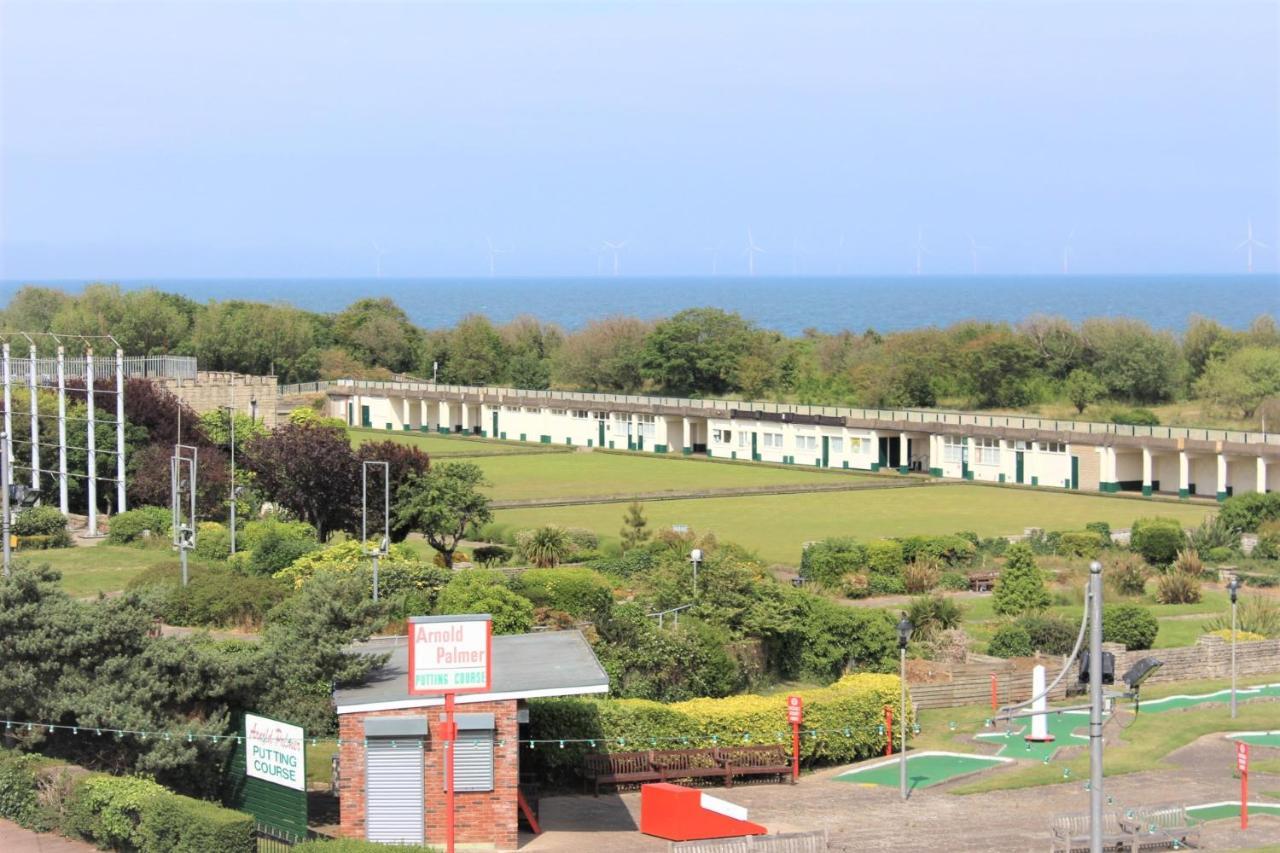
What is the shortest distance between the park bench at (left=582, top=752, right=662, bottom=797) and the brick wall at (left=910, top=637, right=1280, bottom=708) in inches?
291

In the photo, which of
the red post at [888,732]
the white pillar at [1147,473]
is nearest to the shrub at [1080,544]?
the white pillar at [1147,473]

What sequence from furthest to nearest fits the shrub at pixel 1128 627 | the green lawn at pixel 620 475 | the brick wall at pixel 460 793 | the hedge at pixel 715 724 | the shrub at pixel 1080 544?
the green lawn at pixel 620 475, the shrub at pixel 1080 544, the shrub at pixel 1128 627, the hedge at pixel 715 724, the brick wall at pixel 460 793

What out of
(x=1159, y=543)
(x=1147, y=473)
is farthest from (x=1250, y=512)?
(x=1147, y=473)

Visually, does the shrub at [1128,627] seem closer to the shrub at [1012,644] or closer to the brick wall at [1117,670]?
the brick wall at [1117,670]

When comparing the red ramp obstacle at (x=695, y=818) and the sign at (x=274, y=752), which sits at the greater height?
the sign at (x=274, y=752)

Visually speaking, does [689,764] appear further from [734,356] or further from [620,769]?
[734,356]

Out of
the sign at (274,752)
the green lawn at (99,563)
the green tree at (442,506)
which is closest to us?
the sign at (274,752)

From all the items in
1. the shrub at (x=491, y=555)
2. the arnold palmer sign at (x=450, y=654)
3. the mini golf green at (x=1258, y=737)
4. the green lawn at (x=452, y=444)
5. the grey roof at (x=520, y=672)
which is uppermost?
the arnold palmer sign at (x=450, y=654)

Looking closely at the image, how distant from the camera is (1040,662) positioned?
35250 millimetres

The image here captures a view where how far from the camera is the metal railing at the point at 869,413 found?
69938 millimetres

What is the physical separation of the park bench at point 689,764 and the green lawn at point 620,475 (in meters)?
36.0

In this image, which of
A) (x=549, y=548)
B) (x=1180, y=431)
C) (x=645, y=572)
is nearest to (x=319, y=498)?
(x=549, y=548)

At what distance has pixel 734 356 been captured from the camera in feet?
357

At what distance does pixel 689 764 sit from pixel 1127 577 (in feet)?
74.6
